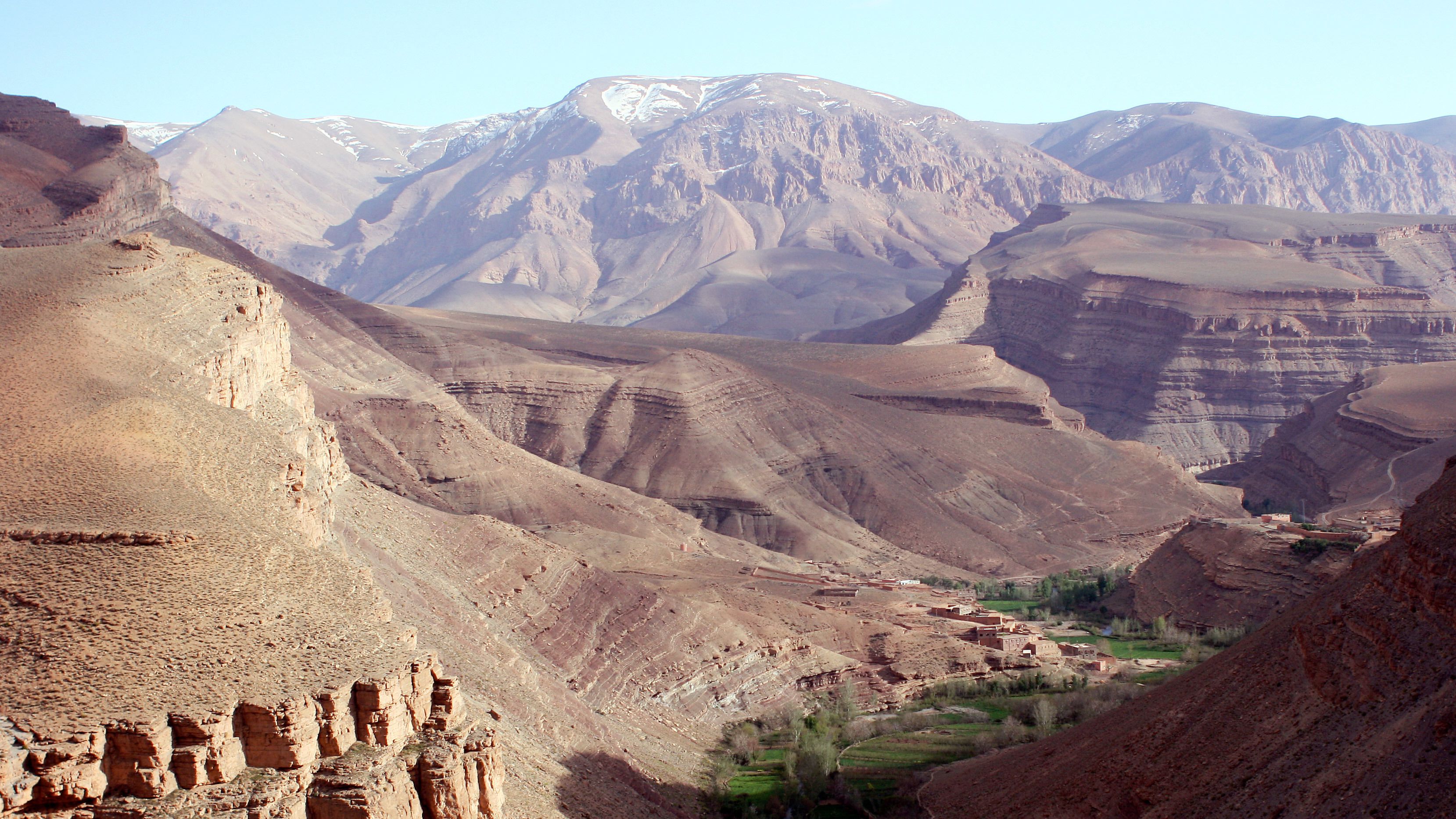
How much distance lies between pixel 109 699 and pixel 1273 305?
4908 inches

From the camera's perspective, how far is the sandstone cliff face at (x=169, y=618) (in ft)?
67.8

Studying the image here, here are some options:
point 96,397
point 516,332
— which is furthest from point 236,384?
point 516,332

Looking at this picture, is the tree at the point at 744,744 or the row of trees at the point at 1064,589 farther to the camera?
the row of trees at the point at 1064,589

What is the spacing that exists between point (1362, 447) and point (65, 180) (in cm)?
7792

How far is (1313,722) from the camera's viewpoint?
27.7 metres

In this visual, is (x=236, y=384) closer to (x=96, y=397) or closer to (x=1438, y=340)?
(x=96, y=397)

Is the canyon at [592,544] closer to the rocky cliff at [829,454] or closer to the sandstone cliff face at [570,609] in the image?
the sandstone cliff face at [570,609]

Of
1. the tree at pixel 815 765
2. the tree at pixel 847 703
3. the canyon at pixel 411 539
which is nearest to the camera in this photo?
the canyon at pixel 411 539

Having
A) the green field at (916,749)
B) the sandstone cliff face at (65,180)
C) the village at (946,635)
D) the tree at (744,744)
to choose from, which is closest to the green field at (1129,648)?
the village at (946,635)

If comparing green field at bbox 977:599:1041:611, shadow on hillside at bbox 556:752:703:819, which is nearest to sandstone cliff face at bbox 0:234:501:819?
shadow on hillside at bbox 556:752:703:819

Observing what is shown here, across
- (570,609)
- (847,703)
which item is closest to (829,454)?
(847,703)

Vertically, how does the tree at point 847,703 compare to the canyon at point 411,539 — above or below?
below

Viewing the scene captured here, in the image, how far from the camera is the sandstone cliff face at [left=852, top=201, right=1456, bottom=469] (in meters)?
128

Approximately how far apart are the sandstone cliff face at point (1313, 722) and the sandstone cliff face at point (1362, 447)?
4728 centimetres
